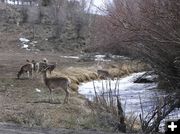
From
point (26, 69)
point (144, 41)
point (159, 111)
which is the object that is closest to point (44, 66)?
point (26, 69)

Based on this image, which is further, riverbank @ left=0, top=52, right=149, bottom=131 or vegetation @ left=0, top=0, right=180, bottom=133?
riverbank @ left=0, top=52, right=149, bottom=131

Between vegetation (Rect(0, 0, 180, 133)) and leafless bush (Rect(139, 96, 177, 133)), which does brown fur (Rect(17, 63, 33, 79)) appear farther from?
leafless bush (Rect(139, 96, 177, 133))

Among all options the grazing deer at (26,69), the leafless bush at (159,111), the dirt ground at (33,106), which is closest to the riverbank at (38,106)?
the dirt ground at (33,106)

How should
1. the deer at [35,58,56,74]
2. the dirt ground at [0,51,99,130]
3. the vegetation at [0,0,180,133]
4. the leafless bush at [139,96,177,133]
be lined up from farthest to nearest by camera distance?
the deer at [35,58,56,74] < the dirt ground at [0,51,99,130] < the leafless bush at [139,96,177,133] < the vegetation at [0,0,180,133]

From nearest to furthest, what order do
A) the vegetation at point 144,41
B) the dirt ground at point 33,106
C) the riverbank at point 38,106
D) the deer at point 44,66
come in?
the vegetation at point 144,41 → the riverbank at point 38,106 → the dirt ground at point 33,106 → the deer at point 44,66

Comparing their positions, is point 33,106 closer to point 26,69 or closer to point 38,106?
point 38,106

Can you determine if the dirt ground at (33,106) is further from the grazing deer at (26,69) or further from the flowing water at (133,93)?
the flowing water at (133,93)

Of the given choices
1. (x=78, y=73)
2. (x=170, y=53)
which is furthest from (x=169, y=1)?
(x=78, y=73)

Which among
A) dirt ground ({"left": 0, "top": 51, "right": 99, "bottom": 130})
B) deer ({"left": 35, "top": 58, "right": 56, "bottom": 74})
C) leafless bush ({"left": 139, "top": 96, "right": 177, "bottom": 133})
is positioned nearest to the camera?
leafless bush ({"left": 139, "top": 96, "right": 177, "bottom": 133})

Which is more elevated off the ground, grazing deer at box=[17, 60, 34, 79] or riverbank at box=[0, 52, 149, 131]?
grazing deer at box=[17, 60, 34, 79]

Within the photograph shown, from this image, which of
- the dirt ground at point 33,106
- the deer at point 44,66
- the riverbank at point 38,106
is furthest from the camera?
the deer at point 44,66

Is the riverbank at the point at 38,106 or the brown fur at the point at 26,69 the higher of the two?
the brown fur at the point at 26,69

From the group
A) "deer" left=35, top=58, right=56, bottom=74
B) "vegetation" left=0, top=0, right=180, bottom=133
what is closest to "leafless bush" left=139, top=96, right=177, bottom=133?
"vegetation" left=0, top=0, right=180, bottom=133

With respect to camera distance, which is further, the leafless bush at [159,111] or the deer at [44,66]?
the deer at [44,66]
